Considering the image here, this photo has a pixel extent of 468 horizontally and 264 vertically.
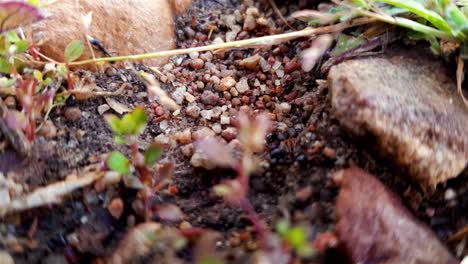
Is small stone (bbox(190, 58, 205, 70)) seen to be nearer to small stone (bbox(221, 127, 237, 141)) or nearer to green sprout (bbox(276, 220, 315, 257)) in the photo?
small stone (bbox(221, 127, 237, 141))

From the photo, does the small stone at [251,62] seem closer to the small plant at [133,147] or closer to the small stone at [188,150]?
the small stone at [188,150]

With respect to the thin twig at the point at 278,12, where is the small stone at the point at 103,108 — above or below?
below

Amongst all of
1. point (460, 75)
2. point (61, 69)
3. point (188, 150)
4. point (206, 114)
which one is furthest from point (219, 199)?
point (460, 75)

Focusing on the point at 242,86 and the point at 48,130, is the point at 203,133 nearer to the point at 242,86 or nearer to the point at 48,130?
the point at 242,86

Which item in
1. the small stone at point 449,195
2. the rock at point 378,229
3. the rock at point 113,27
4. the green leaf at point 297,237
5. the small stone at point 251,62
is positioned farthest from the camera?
the small stone at point 251,62

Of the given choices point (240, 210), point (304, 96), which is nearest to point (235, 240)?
point (240, 210)

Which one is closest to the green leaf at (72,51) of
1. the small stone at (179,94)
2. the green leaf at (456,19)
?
the small stone at (179,94)

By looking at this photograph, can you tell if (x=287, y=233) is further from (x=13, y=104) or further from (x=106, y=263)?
(x=13, y=104)
